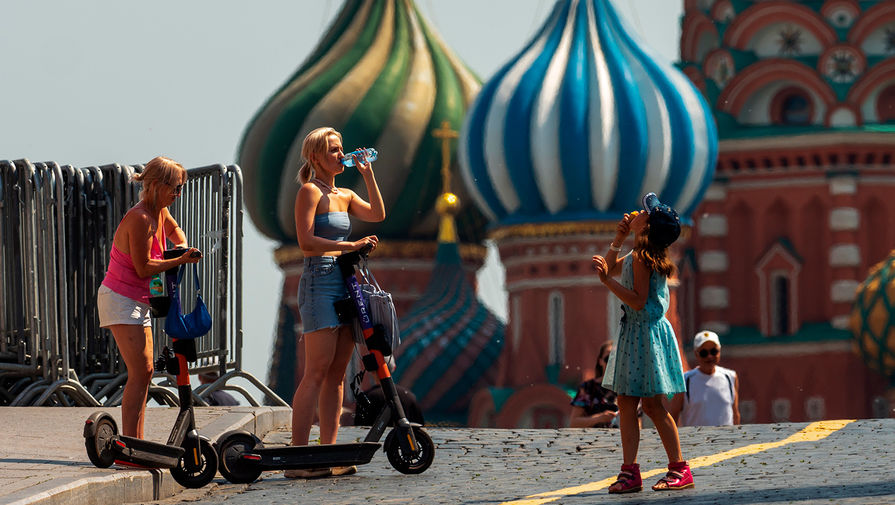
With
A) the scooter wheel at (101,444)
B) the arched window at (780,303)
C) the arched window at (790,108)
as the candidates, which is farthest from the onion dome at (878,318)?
the scooter wheel at (101,444)

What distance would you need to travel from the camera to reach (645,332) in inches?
368

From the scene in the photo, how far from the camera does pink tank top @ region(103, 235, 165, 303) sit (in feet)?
31.4

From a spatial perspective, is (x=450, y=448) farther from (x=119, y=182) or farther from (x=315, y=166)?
(x=119, y=182)

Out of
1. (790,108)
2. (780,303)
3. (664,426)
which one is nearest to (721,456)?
(664,426)

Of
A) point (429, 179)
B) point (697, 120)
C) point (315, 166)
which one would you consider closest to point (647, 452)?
point (315, 166)

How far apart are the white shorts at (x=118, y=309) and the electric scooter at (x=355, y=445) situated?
2.16ft

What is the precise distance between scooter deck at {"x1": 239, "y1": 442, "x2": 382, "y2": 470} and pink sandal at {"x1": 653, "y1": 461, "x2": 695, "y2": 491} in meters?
1.30

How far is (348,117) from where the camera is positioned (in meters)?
53.9

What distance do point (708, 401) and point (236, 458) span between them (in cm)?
431

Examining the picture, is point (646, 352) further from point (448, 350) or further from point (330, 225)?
point (448, 350)

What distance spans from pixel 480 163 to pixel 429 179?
6.18 metres

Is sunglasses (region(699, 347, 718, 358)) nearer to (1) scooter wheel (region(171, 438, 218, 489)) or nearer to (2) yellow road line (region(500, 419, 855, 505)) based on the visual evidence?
(2) yellow road line (region(500, 419, 855, 505))

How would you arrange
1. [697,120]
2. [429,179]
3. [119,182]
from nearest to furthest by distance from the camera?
[119,182] → [697,120] → [429,179]

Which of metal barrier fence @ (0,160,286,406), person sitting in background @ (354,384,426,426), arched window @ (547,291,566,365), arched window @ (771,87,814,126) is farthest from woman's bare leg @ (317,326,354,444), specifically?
arched window @ (771,87,814,126)
